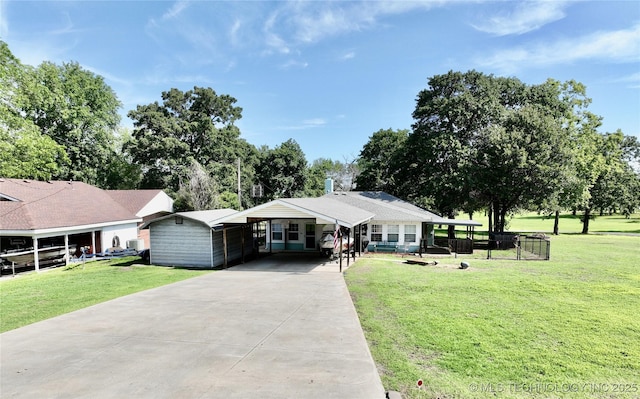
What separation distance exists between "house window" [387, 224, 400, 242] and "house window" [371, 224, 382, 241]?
0.61 metres

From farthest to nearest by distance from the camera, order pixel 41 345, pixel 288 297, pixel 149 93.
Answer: pixel 149 93, pixel 288 297, pixel 41 345

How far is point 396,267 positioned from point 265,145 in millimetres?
65256

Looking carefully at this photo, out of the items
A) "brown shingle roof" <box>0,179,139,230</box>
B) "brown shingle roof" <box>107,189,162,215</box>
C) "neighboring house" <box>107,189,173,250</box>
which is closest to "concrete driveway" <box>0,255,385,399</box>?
"brown shingle roof" <box>0,179,139,230</box>

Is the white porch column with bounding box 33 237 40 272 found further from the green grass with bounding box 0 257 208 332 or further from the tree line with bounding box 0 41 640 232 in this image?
the tree line with bounding box 0 41 640 232

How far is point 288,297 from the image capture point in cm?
1070

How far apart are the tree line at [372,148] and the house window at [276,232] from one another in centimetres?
776

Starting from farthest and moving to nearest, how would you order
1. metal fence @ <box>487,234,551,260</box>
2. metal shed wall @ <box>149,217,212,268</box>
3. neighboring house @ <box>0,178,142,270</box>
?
1. metal fence @ <box>487,234,551,260</box>
2. metal shed wall @ <box>149,217,212,268</box>
3. neighboring house @ <box>0,178,142,270</box>

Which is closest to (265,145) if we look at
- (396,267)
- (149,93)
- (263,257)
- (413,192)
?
(149,93)

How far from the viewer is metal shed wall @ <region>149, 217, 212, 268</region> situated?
17.0 meters

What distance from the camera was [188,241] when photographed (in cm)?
1723

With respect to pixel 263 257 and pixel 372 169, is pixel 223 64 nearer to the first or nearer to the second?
pixel 263 257

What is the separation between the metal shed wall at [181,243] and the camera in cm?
1704

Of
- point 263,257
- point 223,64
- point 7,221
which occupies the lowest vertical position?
point 263,257

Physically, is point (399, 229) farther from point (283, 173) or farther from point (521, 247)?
point (283, 173)
